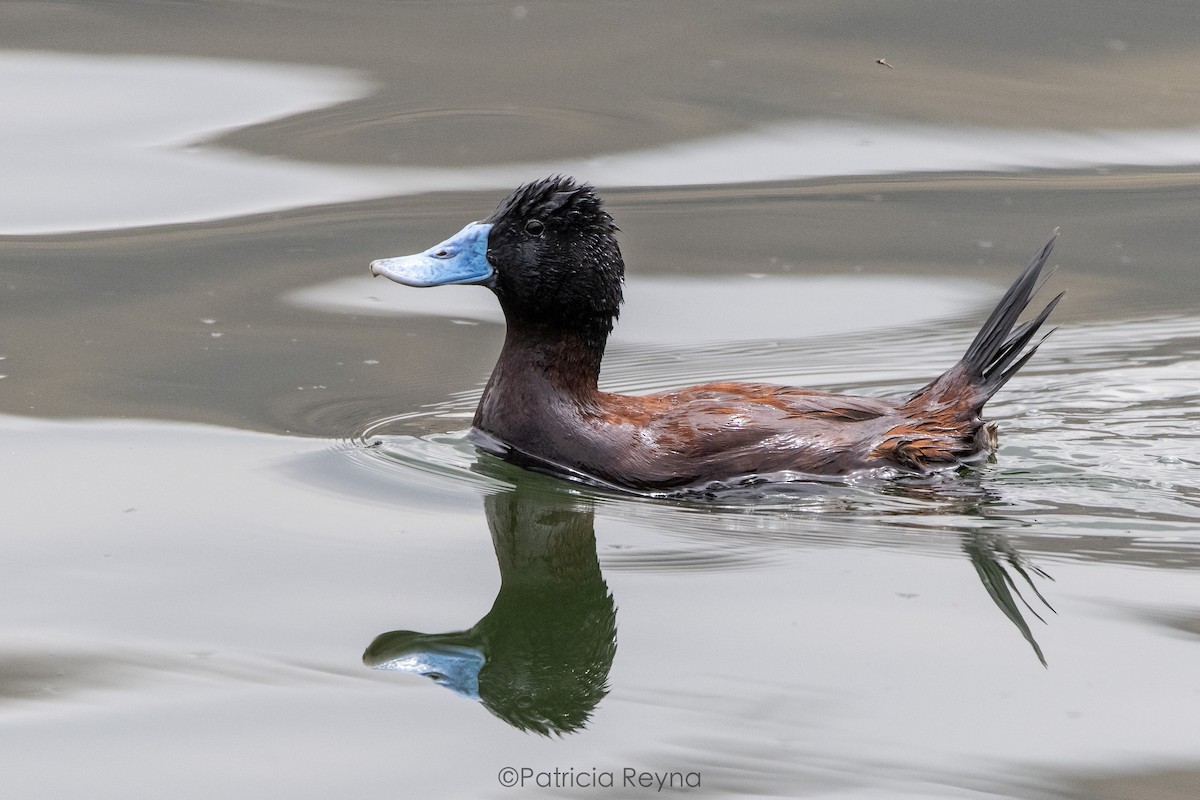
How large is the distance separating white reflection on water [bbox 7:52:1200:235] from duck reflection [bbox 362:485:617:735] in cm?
392

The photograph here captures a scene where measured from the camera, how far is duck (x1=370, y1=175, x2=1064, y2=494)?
5.75 m

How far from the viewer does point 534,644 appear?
4551 mm

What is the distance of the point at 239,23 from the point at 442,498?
544 cm

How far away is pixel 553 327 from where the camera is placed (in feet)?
20.1

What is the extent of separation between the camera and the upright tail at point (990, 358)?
19.7 feet

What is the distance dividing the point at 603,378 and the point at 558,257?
124 cm

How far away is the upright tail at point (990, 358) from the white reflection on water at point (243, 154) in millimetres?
3111

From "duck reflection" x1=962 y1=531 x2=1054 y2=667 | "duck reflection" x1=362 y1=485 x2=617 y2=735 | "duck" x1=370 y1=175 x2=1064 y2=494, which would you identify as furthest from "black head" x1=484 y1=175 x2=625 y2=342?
"duck reflection" x1=962 y1=531 x2=1054 y2=667

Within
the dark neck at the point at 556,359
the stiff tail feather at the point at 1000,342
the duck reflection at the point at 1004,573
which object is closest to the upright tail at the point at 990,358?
the stiff tail feather at the point at 1000,342

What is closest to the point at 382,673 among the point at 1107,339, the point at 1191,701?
the point at 1191,701

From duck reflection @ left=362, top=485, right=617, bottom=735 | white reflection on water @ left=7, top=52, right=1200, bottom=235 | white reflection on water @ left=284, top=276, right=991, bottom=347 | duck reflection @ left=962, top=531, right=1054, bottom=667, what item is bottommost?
duck reflection @ left=362, top=485, right=617, bottom=735

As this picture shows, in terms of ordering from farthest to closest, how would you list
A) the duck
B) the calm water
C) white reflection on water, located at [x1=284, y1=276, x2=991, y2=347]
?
white reflection on water, located at [x1=284, y1=276, x2=991, y2=347] < the duck < the calm water

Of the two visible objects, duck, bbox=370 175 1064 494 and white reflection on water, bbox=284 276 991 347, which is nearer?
duck, bbox=370 175 1064 494

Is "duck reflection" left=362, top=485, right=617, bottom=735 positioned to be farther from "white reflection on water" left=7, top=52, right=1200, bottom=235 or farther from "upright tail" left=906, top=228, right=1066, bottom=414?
"white reflection on water" left=7, top=52, right=1200, bottom=235
